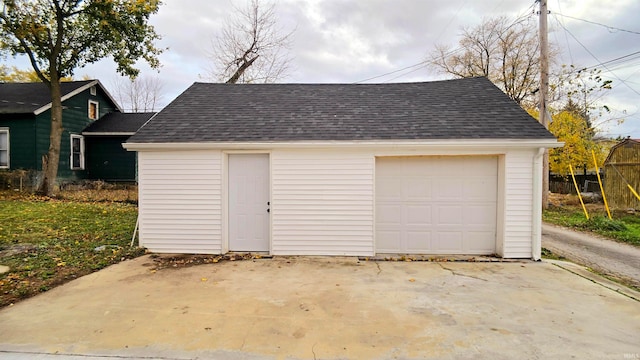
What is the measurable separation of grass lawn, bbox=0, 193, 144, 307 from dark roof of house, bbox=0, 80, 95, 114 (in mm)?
5496

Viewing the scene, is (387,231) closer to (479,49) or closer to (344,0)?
(344,0)

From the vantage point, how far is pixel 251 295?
486 cm

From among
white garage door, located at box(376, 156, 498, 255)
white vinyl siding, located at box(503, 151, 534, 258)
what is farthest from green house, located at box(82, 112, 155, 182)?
white vinyl siding, located at box(503, 151, 534, 258)

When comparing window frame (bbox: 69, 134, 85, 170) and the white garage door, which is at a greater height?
window frame (bbox: 69, 134, 85, 170)

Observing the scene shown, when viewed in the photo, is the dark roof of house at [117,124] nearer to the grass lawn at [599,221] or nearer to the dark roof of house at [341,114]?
the dark roof of house at [341,114]

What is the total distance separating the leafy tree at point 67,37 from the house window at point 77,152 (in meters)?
1.92

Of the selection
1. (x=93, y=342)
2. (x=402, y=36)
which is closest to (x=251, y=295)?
(x=93, y=342)

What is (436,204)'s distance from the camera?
23.9 ft

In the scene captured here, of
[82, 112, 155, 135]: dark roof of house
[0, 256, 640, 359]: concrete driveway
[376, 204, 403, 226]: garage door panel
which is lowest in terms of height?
[0, 256, 640, 359]: concrete driveway

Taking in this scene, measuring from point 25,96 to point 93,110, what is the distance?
111 inches

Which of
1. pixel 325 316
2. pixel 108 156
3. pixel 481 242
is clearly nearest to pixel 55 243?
pixel 325 316

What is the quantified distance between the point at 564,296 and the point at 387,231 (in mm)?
3282

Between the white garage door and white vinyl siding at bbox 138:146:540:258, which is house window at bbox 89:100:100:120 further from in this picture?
the white garage door

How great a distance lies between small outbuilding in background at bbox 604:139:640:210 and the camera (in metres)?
12.7
